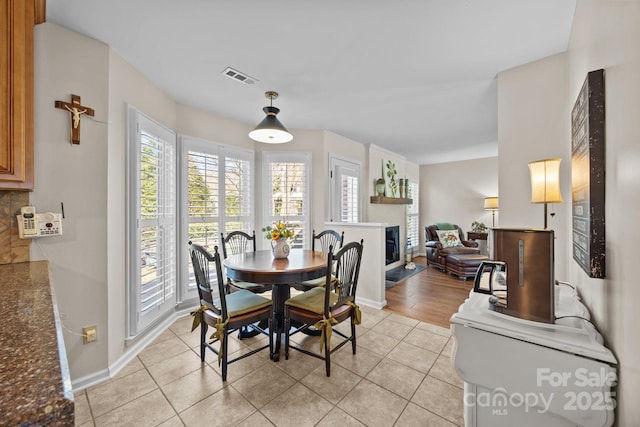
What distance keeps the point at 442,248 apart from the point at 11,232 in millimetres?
5998

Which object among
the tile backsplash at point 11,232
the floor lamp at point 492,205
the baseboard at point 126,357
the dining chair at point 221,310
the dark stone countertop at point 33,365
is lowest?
the baseboard at point 126,357

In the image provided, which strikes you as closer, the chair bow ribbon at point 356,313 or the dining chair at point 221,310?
the dining chair at point 221,310

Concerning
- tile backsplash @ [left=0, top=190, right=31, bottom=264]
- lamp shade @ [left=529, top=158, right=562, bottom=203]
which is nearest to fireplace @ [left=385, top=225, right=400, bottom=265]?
lamp shade @ [left=529, top=158, right=562, bottom=203]

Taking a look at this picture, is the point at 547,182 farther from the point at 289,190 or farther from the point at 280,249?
the point at 289,190

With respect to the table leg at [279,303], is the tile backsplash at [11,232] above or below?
above

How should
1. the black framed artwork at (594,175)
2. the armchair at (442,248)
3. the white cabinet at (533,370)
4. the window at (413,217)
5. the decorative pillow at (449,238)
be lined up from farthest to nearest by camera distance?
1. the window at (413,217)
2. the decorative pillow at (449,238)
3. the armchair at (442,248)
4. the black framed artwork at (594,175)
5. the white cabinet at (533,370)

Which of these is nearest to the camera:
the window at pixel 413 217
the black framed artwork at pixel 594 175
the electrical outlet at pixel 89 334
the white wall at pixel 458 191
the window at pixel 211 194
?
the black framed artwork at pixel 594 175

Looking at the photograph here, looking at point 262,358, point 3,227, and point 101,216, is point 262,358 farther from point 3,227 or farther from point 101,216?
point 3,227

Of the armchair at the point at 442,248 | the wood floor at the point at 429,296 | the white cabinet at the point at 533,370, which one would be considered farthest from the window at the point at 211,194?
the armchair at the point at 442,248

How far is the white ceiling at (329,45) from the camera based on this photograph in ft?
5.27

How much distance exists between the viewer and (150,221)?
250 cm

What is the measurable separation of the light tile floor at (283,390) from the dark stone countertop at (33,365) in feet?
4.12

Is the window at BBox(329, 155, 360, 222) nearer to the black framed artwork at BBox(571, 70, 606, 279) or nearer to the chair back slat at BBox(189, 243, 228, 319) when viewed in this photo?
the chair back slat at BBox(189, 243, 228, 319)

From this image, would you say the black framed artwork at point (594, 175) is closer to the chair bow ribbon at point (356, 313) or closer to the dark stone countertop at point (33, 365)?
the chair bow ribbon at point (356, 313)
